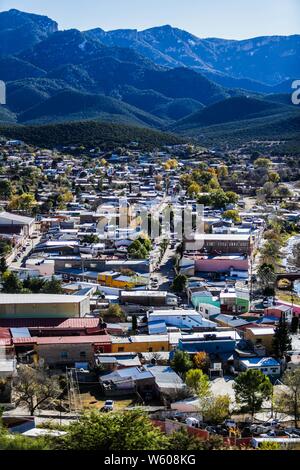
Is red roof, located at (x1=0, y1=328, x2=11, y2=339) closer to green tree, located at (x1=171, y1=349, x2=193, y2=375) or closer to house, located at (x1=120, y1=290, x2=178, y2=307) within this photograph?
green tree, located at (x1=171, y1=349, x2=193, y2=375)

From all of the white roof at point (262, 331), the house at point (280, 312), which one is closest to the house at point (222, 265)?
the house at point (280, 312)

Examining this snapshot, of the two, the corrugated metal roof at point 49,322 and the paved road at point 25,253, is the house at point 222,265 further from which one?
the corrugated metal roof at point 49,322

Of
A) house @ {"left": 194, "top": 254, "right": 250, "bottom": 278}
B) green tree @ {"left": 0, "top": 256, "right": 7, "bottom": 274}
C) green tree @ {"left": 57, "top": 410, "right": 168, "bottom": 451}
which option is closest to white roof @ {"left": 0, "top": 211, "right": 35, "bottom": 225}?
green tree @ {"left": 0, "top": 256, "right": 7, "bottom": 274}

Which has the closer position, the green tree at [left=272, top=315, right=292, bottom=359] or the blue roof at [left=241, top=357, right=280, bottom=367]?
the blue roof at [left=241, top=357, right=280, bottom=367]

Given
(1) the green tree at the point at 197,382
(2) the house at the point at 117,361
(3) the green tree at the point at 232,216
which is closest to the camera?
(1) the green tree at the point at 197,382

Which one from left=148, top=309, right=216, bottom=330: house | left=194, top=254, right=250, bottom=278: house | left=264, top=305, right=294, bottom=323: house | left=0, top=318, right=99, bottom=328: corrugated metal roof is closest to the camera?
left=0, top=318, right=99, bottom=328: corrugated metal roof

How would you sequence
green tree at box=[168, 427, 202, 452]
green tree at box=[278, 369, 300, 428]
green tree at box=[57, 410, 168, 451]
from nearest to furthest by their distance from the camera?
green tree at box=[57, 410, 168, 451], green tree at box=[168, 427, 202, 452], green tree at box=[278, 369, 300, 428]
